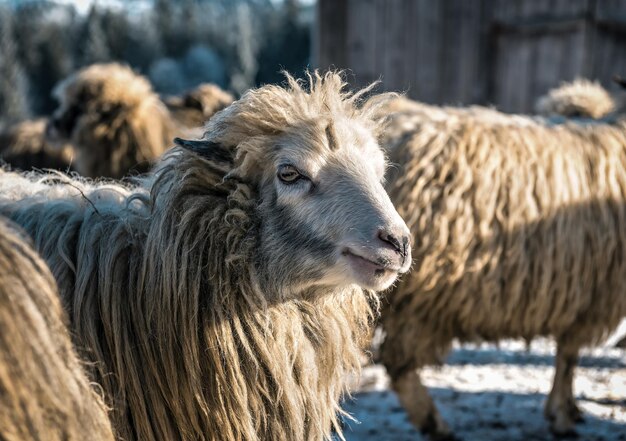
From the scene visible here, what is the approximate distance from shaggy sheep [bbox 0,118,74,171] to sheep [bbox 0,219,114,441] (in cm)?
534

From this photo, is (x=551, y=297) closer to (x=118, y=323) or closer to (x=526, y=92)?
(x=118, y=323)

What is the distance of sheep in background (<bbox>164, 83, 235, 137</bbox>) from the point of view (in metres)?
6.40

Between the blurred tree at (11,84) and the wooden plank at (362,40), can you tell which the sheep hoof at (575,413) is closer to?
the wooden plank at (362,40)

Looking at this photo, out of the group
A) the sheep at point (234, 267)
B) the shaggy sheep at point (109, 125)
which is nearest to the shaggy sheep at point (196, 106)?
the shaggy sheep at point (109, 125)

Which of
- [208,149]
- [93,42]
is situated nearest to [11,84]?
[93,42]

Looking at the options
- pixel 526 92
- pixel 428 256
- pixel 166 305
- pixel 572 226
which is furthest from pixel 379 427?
pixel 526 92

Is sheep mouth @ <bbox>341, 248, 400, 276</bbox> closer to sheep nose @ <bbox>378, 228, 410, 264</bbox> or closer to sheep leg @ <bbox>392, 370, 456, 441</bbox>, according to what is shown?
sheep nose @ <bbox>378, 228, 410, 264</bbox>

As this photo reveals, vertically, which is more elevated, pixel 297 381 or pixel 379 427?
pixel 297 381

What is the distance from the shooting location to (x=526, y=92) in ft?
31.2

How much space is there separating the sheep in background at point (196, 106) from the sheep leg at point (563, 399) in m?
3.70

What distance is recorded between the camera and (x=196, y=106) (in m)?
6.59

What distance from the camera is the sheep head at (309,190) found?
2.18 m

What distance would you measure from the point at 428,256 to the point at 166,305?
1.83m

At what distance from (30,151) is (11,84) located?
10.1m
